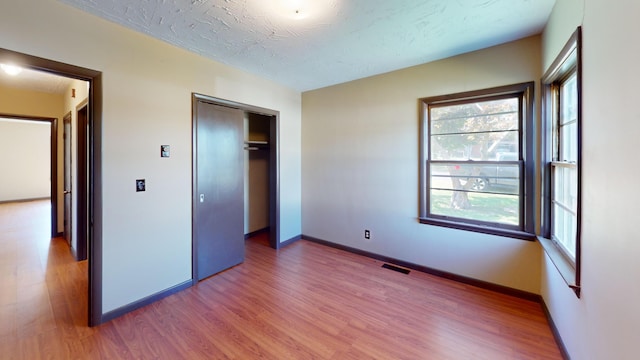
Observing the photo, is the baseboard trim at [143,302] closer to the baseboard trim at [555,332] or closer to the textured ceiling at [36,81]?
the textured ceiling at [36,81]

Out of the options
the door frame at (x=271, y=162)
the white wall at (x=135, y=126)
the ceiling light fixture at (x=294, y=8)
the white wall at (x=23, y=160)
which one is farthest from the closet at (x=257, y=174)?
the white wall at (x=23, y=160)

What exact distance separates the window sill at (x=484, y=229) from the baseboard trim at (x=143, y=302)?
288 cm

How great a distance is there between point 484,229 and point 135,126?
3656 millimetres

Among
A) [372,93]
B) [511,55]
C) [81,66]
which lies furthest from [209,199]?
[511,55]

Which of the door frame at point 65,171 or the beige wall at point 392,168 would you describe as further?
the door frame at point 65,171

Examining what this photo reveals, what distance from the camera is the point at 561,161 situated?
2.05 metres

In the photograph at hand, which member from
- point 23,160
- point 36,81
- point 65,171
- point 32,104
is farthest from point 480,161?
point 23,160

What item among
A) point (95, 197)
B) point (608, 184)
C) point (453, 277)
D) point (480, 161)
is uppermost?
point (480, 161)

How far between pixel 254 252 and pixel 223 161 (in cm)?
151

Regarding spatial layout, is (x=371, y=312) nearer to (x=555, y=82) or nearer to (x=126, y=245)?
(x=126, y=245)

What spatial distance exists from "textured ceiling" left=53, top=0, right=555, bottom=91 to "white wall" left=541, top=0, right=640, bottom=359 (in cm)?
67

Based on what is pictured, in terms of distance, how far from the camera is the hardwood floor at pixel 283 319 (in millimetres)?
1828

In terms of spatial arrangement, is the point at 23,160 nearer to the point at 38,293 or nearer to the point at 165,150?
the point at 38,293

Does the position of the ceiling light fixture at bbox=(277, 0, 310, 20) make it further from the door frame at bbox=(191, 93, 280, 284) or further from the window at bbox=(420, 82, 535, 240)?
the window at bbox=(420, 82, 535, 240)
